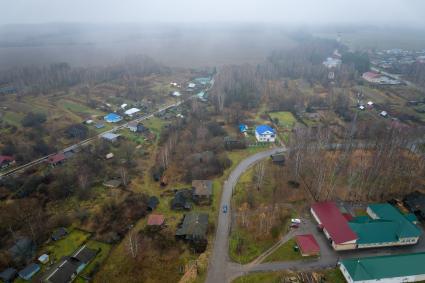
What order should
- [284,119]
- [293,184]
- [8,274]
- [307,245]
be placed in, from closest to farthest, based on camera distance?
[8,274] → [307,245] → [293,184] → [284,119]

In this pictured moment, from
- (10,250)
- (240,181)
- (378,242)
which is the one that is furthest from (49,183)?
(378,242)

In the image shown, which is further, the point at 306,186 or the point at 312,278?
the point at 306,186

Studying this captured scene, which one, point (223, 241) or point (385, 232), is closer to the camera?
point (385, 232)

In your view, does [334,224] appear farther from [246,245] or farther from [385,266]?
[246,245]

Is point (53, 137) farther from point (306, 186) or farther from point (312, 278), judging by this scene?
point (312, 278)

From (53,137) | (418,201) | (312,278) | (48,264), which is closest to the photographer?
(312,278)

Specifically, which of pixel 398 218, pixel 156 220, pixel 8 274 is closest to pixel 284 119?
pixel 398 218
